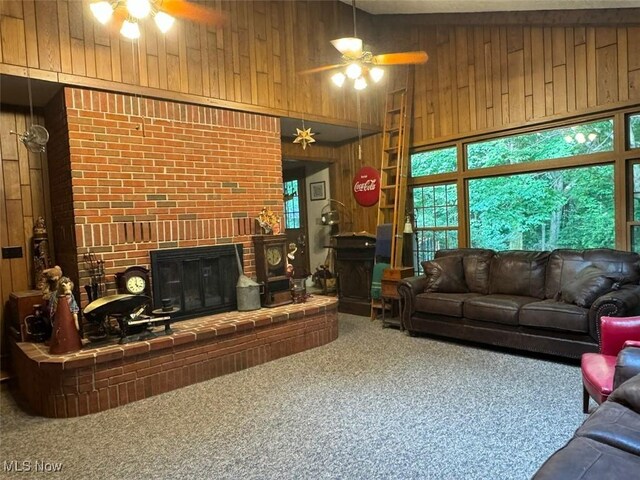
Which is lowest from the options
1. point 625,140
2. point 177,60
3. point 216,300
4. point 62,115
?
point 216,300

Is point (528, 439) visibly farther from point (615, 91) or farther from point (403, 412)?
point (615, 91)

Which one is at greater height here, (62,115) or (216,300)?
(62,115)

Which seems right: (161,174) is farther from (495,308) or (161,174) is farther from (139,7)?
(495,308)

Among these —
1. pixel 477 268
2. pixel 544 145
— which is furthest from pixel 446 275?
pixel 544 145

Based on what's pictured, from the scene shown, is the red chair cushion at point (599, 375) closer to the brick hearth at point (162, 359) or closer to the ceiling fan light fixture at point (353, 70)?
the brick hearth at point (162, 359)

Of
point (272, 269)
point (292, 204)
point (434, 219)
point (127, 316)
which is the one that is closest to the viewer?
point (127, 316)

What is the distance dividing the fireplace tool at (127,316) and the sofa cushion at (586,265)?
12.2ft

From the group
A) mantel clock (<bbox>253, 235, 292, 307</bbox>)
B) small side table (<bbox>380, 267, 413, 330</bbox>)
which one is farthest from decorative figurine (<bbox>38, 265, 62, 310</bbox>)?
small side table (<bbox>380, 267, 413, 330</bbox>)

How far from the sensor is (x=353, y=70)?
4.01 m

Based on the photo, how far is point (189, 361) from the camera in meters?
3.75

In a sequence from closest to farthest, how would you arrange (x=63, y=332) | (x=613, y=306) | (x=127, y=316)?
1. (x=63, y=332)
2. (x=613, y=306)
3. (x=127, y=316)

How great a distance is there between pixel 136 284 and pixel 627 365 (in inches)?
147

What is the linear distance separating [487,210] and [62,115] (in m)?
4.75

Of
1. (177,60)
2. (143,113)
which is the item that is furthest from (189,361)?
(177,60)
